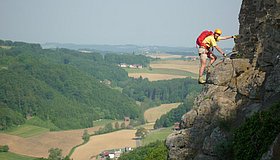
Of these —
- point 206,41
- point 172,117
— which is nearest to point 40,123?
point 172,117

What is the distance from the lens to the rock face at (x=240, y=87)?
12.7 metres

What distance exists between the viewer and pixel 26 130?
140 meters

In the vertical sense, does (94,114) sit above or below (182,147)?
below

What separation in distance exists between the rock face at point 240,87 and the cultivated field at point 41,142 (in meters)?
98.5

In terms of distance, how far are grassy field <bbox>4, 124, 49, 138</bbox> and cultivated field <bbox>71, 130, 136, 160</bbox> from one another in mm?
21115

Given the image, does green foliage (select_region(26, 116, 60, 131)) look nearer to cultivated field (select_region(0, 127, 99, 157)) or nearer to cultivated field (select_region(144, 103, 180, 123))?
cultivated field (select_region(0, 127, 99, 157))

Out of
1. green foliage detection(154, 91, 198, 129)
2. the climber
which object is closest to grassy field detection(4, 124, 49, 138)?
green foliage detection(154, 91, 198, 129)

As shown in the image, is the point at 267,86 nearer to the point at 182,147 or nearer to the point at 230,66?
the point at 230,66

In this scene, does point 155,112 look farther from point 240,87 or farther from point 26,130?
point 240,87

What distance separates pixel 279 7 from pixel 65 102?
184 m

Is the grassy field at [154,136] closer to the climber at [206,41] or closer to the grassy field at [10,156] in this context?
the grassy field at [10,156]

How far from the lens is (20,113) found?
6422 inches

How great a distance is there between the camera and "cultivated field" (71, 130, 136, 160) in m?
108

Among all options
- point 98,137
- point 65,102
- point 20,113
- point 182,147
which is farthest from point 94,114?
point 182,147
